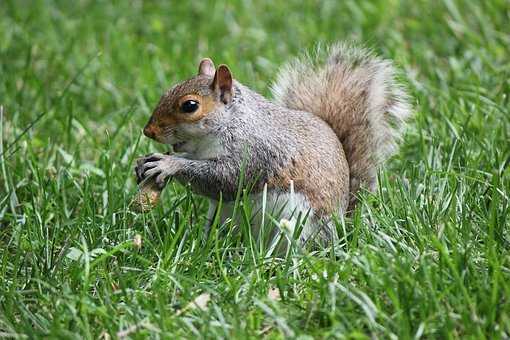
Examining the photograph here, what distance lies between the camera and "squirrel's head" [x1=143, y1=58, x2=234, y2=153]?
9.16 feet

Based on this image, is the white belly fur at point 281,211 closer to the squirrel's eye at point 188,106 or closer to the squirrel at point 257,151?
the squirrel at point 257,151

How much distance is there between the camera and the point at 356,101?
3.12 meters

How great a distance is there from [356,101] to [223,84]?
0.50m

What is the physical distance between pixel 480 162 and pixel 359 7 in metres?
1.99

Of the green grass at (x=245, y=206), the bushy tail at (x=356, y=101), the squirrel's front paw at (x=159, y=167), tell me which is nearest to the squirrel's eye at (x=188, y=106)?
the squirrel's front paw at (x=159, y=167)

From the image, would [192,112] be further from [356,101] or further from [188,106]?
[356,101]

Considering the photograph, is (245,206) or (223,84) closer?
(245,206)

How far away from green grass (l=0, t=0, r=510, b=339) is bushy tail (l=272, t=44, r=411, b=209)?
109mm

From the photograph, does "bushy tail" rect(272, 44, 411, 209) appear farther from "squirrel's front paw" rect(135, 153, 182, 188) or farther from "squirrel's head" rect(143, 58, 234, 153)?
"squirrel's front paw" rect(135, 153, 182, 188)

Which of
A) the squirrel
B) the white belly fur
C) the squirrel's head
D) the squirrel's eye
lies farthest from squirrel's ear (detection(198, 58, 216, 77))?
the white belly fur

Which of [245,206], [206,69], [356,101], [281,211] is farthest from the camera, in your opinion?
[356,101]

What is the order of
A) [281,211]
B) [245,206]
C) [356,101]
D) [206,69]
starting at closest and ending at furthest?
1. [245,206]
2. [281,211]
3. [206,69]
4. [356,101]

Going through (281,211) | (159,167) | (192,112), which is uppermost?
(192,112)

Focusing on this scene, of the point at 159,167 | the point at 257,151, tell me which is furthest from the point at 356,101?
the point at 159,167
